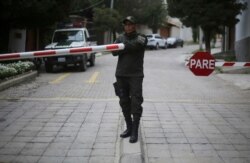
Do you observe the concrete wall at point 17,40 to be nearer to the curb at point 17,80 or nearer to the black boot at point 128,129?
the curb at point 17,80

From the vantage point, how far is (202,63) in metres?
8.00

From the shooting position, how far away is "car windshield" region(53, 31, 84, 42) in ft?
70.9

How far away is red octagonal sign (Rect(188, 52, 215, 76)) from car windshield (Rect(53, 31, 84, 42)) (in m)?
13.9

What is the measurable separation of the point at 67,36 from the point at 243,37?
32.9ft

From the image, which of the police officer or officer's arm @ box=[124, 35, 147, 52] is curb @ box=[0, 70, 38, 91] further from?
officer's arm @ box=[124, 35, 147, 52]

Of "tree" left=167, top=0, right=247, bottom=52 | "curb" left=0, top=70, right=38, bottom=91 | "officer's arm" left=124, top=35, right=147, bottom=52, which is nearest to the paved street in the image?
"curb" left=0, top=70, right=38, bottom=91

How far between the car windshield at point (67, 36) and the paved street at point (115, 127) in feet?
26.8

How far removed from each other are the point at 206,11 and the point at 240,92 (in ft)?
39.8

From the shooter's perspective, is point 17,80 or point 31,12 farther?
point 31,12

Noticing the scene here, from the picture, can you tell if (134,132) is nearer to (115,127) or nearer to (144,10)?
(115,127)

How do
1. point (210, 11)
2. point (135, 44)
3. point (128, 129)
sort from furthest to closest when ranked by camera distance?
point (210, 11)
point (128, 129)
point (135, 44)

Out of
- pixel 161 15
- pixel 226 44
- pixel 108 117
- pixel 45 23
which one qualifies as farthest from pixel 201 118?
pixel 161 15

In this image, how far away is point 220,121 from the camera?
28.9 feet

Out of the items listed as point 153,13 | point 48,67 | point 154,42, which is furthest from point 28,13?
point 153,13
